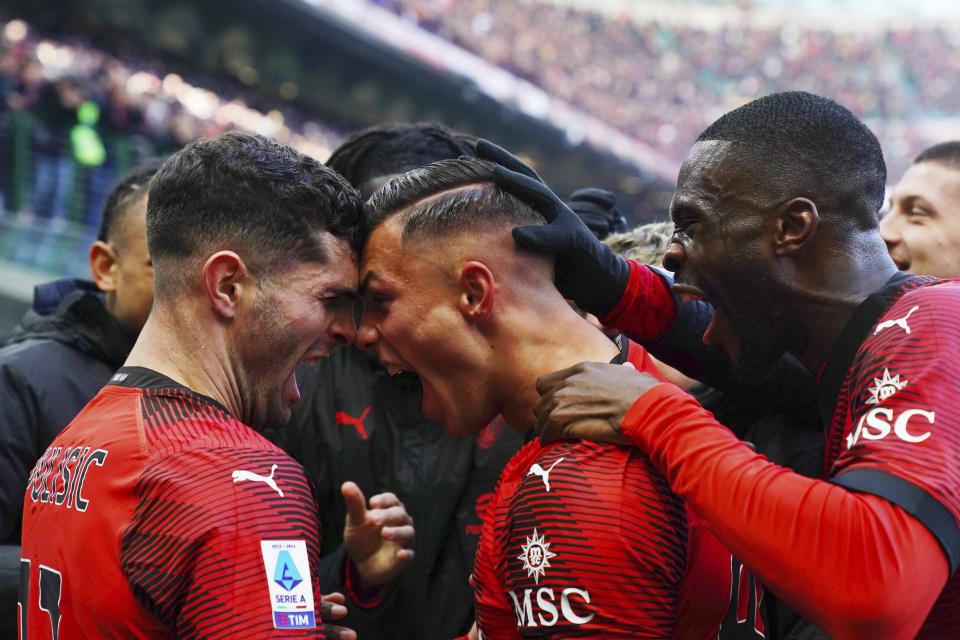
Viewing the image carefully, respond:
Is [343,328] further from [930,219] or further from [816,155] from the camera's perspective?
[930,219]

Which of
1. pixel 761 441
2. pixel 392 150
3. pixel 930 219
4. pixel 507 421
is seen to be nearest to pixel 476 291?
pixel 507 421

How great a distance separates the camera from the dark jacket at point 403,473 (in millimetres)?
2918

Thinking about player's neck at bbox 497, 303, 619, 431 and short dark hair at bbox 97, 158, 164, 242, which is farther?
short dark hair at bbox 97, 158, 164, 242

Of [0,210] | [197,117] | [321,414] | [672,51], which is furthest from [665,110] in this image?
[321,414]

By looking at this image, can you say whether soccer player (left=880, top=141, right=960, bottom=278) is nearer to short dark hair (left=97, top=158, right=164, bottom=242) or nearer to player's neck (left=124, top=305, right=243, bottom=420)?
player's neck (left=124, top=305, right=243, bottom=420)

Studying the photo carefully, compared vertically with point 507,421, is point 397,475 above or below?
below

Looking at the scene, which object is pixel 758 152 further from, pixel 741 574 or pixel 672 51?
pixel 672 51

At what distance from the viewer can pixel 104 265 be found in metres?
3.34

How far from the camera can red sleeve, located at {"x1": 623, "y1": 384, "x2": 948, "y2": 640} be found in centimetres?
153

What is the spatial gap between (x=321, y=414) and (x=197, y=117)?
9943mm

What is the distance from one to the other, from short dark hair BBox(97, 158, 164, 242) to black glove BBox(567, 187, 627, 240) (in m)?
1.59

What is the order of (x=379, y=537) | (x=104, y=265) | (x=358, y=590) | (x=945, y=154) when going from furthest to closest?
(x=945, y=154) < (x=104, y=265) < (x=358, y=590) < (x=379, y=537)

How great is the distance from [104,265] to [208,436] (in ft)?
5.93

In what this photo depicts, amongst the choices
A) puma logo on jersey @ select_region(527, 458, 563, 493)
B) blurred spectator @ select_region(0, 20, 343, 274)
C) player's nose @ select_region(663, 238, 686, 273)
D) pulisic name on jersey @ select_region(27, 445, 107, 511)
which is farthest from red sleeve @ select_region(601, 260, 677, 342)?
blurred spectator @ select_region(0, 20, 343, 274)
